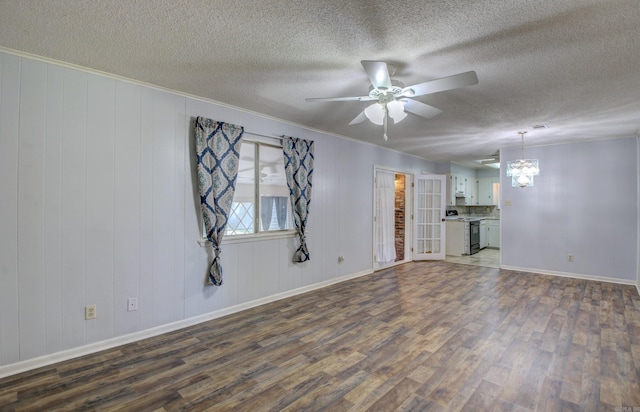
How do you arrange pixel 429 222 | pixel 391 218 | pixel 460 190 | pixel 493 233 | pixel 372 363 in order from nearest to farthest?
pixel 372 363 < pixel 391 218 < pixel 429 222 < pixel 460 190 < pixel 493 233

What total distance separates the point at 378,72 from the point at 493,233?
26.4ft

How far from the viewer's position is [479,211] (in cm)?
940

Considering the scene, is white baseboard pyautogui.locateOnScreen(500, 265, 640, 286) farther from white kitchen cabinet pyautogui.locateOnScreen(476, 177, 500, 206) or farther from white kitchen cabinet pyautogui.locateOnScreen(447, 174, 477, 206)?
white kitchen cabinet pyautogui.locateOnScreen(476, 177, 500, 206)

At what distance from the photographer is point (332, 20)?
186cm

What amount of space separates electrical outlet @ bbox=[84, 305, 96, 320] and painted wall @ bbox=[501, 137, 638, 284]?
6.62m

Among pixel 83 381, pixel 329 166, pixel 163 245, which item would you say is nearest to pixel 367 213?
pixel 329 166

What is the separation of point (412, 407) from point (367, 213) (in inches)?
150

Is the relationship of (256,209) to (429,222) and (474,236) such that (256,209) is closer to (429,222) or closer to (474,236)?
(429,222)

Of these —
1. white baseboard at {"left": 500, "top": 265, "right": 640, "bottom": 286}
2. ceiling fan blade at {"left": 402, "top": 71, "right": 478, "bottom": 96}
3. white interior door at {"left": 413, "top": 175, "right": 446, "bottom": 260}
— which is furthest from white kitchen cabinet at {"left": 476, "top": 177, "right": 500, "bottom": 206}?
ceiling fan blade at {"left": 402, "top": 71, "right": 478, "bottom": 96}

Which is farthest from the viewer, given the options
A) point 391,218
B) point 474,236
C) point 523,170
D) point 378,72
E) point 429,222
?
→ point 474,236

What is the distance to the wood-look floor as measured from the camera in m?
1.98

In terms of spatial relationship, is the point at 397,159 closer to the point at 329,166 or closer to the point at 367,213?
the point at 367,213

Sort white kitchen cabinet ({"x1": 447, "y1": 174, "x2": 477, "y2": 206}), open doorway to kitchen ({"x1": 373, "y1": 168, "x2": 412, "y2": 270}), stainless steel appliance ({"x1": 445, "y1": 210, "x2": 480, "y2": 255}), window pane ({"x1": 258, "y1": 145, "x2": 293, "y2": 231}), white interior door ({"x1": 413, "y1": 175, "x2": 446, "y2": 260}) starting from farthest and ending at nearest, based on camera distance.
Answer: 1. white kitchen cabinet ({"x1": 447, "y1": 174, "x2": 477, "y2": 206})
2. stainless steel appliance ({"x1": 445, "y1": 210, "x2": 480, "y2": 255})
3. white interior door ({"x1": 413, "y1": 175, "x2": 446, "y2": 260})
4. open doorway to kitchen ({"x1": 373, "y1": 168, "x2": 412, "y2": 270})
5. window pane ({"x1": 258, "y1": 145, "x2": 293, "y2": 231})

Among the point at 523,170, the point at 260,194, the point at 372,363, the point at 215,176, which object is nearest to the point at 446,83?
the point at 372,363
